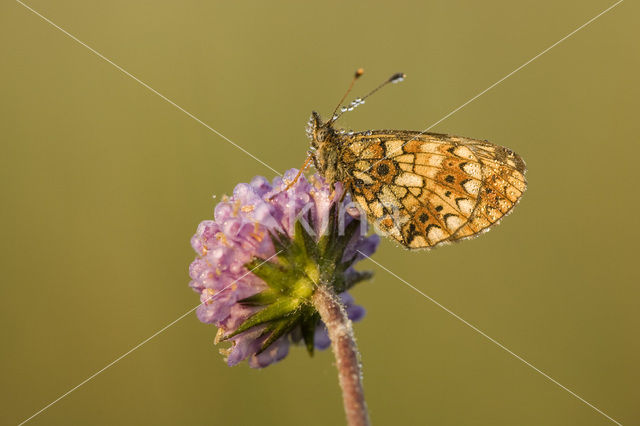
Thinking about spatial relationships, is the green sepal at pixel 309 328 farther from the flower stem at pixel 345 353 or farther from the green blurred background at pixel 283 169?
the green blurred background at pixel 283 169

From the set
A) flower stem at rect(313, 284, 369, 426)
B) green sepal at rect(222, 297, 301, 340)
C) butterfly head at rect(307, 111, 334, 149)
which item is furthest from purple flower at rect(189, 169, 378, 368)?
butterfly head at rect(307, 111, 334, 149)

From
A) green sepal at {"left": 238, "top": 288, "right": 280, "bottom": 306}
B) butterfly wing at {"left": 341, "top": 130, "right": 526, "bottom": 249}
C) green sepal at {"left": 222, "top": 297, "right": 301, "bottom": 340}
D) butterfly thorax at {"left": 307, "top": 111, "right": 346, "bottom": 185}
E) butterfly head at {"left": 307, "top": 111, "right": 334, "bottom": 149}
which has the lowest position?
green sepal at {"left": 222, "top": 297, "right": 301, "bottom": 340}

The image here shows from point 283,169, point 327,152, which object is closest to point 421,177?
point 327,152

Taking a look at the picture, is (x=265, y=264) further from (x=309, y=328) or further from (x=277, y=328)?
(x=309, y=328)

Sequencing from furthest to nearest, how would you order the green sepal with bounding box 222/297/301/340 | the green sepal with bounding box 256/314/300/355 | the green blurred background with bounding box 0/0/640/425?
the green blurred background with bounding box 0/0/640/425
the green sepal with bounding box 256/314/300/355
the green sepal with bounding box 222/297/301/340

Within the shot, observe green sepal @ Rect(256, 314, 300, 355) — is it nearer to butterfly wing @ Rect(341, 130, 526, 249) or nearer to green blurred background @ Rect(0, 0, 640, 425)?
butterfly wing @ Rect(341, 130, 526, 249)

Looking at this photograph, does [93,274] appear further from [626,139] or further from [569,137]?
[626,139]
